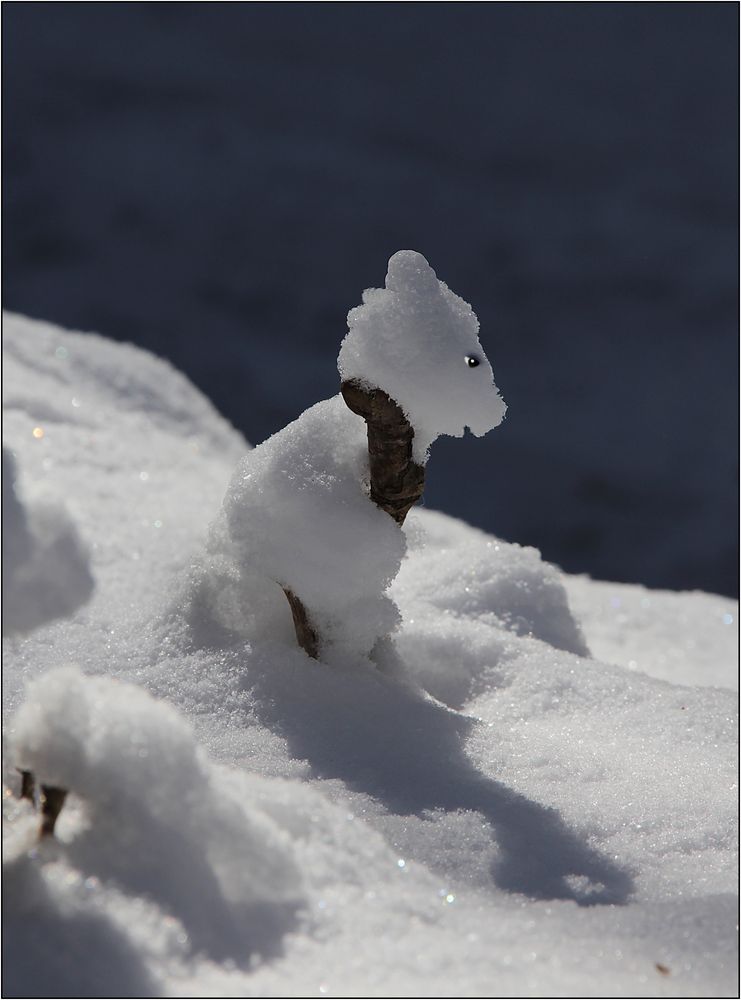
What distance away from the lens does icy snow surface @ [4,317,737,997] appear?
102 cm

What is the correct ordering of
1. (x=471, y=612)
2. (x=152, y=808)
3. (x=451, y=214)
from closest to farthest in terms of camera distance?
1. (x=152, y=808)
2. (x=471, y=612)
3. (x=451, y=214)

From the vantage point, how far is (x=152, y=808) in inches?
42.8

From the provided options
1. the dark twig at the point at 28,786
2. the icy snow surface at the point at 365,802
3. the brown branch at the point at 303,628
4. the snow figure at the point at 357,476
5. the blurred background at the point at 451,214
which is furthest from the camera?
the blurred background at the point at 451,214

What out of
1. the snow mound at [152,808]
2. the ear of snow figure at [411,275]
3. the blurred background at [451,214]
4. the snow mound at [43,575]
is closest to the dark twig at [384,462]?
the ear of snow figure at [411,275]

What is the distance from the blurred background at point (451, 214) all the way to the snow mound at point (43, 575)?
3283mm

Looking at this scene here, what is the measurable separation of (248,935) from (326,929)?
8 cm

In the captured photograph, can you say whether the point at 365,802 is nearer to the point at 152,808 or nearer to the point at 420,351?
the point at 152,808

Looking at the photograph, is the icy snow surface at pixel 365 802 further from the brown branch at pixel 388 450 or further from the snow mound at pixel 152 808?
the brown branch at pixel 388 450

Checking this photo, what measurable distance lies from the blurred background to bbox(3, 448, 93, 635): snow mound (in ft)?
10.8

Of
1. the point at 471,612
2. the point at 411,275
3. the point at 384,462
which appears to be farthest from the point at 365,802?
the point at 471,612

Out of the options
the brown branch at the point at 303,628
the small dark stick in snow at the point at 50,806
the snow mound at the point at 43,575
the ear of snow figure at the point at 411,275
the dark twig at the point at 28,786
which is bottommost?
the small dark stick in snow at the point at 50,806

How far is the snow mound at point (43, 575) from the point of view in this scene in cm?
134

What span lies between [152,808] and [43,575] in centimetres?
40

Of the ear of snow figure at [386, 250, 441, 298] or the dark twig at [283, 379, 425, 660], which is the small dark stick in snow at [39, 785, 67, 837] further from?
the ear of snow figure at [386, 250, 441, 298]
